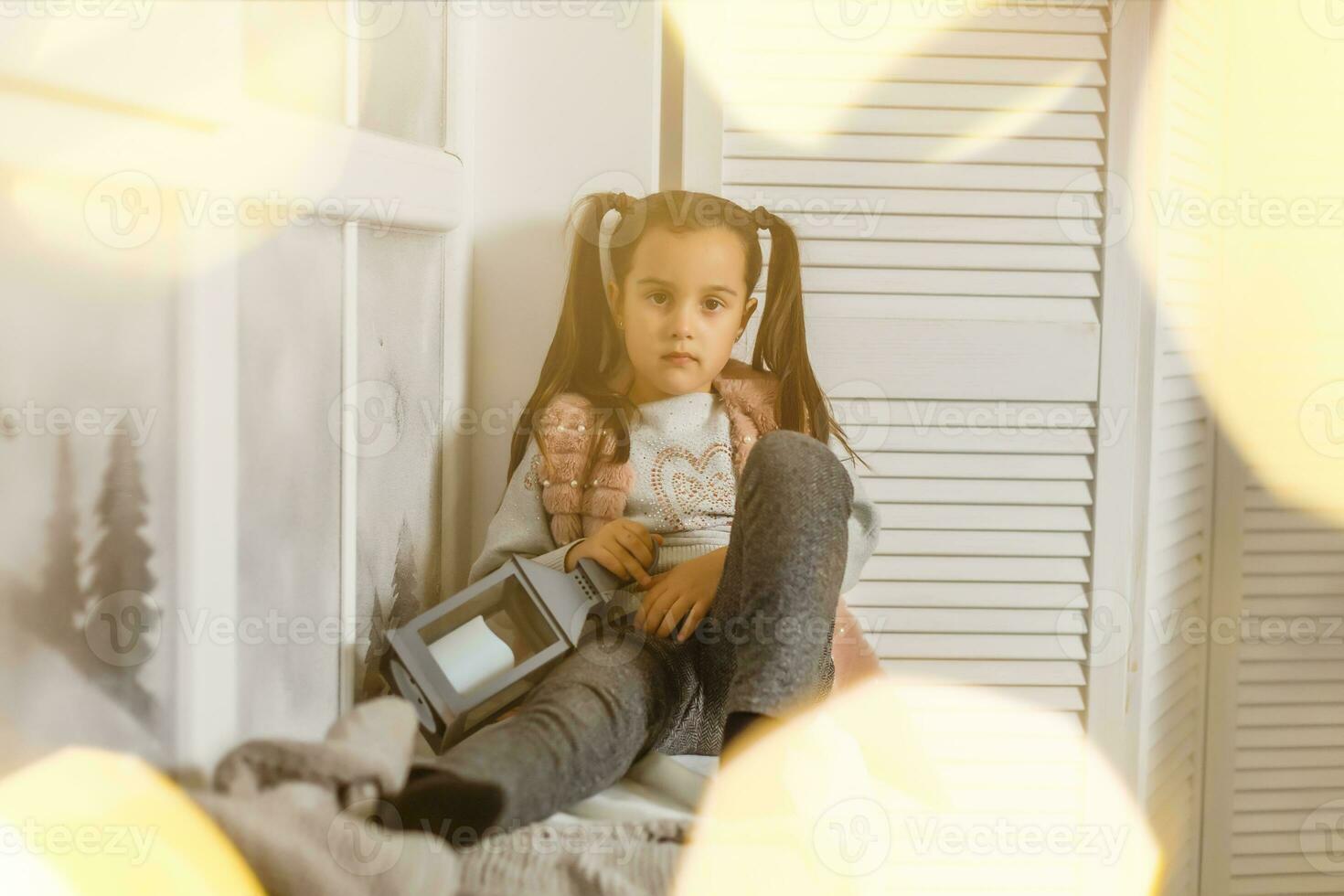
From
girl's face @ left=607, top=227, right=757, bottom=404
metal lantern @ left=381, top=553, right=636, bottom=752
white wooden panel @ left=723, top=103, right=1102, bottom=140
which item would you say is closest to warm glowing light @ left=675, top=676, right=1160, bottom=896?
metal lantern @ left=381, top=553, right=636, bottom=752

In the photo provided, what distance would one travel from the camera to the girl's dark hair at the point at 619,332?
1142mm

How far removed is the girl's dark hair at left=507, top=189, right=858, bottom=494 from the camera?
114 cm

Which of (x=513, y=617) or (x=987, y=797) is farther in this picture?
(x=987, y=797)

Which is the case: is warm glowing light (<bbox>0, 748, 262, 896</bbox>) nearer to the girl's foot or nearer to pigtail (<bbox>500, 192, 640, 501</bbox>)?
the girl's foot

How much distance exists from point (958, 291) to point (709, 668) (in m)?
0.59

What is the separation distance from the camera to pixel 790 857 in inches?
29.1

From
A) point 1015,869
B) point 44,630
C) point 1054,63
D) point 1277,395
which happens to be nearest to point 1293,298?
point 1277,395

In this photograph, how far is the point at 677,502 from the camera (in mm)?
1102

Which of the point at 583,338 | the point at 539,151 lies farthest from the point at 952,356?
the point at 539,151

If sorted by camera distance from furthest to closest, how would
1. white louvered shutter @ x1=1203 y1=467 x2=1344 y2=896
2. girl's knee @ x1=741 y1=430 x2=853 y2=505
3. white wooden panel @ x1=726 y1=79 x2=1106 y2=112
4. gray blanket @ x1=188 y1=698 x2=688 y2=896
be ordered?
1. white louvered shutter @ x1=1203 y1=467 x2=1344 y2=896
2. white wooden panel @ x1=726 y1=79 x2=1106 y2=112
3. girl's knee @ x1=741 y1=430 x2=853 y2=505
4. gray blanket @ x1=188 y1=698 x2=688 y2=896

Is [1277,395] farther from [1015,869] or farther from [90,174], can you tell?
[90,174]

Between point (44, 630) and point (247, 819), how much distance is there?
0.57 feet

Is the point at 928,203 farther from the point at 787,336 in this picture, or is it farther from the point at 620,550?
the point at 620,550

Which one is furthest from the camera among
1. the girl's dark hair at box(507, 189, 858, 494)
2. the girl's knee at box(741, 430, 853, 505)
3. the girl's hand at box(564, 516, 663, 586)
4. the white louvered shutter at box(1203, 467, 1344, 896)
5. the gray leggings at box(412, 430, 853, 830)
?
the white louvered shutter at box(1203, 467, 1344, 896)
